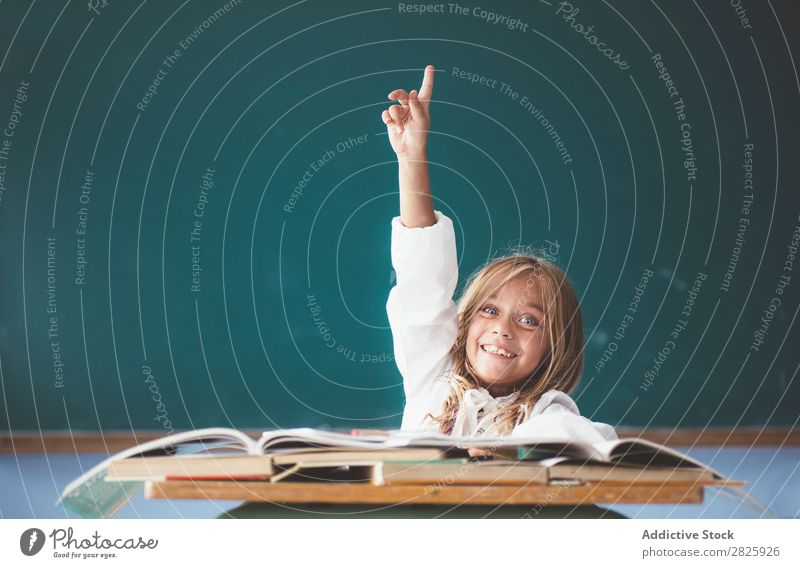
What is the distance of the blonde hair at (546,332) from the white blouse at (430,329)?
2 centimetres

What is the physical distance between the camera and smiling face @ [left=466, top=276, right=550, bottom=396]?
1.14 m

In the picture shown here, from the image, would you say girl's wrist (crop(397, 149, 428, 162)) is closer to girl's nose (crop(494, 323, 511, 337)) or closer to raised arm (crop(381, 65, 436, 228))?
raised arm (crop(381, 65, 436, 228))

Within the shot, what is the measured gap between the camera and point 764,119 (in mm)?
1932

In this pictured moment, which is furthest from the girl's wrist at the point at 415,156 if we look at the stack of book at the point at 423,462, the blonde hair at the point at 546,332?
the stack of book at the point at 423,462

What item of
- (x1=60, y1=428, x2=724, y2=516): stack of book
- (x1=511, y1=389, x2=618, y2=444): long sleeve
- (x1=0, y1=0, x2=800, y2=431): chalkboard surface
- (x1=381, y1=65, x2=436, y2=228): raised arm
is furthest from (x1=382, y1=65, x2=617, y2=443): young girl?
(x1=0, y1=0, x2=800, y2=431): chalkboard surface

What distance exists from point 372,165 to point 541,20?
44 centimetres

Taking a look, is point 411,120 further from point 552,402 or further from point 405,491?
point 405,491

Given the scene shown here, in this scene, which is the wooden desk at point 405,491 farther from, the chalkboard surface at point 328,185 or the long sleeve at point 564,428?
the chalkboard surface at point 328,185

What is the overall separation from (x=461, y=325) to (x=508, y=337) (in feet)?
0.30

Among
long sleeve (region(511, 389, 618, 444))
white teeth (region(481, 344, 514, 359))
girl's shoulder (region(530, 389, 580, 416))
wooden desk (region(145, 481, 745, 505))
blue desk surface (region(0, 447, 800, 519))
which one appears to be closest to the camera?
wooden desk (region(145, 481, 745, 505))

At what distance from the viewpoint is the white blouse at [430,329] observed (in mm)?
1104

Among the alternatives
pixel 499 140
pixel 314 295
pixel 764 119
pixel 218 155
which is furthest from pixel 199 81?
pixel 764 119

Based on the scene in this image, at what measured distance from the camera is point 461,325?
1.22 m

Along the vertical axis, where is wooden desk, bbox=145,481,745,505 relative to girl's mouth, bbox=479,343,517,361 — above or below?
below
